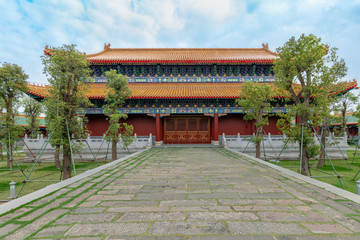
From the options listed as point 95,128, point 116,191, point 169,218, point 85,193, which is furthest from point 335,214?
point 95,128

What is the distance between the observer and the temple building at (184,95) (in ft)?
52.0

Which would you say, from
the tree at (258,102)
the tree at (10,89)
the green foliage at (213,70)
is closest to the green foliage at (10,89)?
the tree at (10,89)

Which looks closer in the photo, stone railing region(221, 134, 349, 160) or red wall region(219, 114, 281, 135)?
stone railing region(221, 134, 349, 160)

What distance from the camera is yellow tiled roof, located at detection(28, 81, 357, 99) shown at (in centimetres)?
1451

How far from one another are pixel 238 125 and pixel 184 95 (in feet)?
19.1

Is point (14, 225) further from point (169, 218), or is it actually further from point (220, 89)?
point (220, 89)

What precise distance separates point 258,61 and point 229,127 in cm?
639

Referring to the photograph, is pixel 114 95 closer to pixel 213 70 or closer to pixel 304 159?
pixel 304 159

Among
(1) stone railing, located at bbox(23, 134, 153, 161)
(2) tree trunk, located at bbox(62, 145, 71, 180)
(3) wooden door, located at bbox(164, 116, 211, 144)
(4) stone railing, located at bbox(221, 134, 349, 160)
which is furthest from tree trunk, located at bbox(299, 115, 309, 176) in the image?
(3) wooden door, located at bbox(164, 116, 211, 144)

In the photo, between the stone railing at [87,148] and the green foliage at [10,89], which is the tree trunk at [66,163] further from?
the green foliage at [10,89]

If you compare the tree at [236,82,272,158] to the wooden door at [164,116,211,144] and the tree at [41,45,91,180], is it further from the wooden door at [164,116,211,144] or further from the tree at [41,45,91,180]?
the tree at [41,45,91,180]

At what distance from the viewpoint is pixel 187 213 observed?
10.3 ft

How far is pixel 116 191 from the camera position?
431 centimetres

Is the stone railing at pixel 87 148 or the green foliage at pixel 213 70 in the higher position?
the green foliage at pixel 213 70
